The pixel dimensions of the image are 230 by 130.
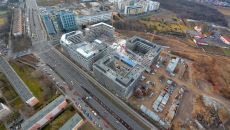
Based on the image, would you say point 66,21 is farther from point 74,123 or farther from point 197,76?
point 197,76

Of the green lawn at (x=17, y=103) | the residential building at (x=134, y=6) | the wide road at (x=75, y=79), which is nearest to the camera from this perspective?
the wide road at (x=75, y=79)

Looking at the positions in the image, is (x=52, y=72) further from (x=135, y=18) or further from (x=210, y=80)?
(x=135, y=18)

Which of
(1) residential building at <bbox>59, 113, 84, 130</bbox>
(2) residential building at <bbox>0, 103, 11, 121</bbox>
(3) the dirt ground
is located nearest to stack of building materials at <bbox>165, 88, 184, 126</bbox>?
(3) the dirt ground

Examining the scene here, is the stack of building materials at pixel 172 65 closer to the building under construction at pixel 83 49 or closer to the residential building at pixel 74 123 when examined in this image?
the building under construction at pixel 83 49

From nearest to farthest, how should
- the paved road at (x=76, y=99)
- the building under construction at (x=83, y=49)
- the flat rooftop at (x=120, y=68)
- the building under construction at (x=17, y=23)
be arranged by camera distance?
the paved road at (x=76, y=99)
the flat rooftop at (x=120, y=68)
the building under construction at (x=83, y=49)
the building under construction at (x=17, y=23)

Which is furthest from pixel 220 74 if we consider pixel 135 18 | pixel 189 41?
pixel 135 18

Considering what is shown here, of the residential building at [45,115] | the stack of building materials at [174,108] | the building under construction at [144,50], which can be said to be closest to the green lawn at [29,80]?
the residential building at [45,115]

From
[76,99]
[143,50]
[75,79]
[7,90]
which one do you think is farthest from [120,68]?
[7,90]
